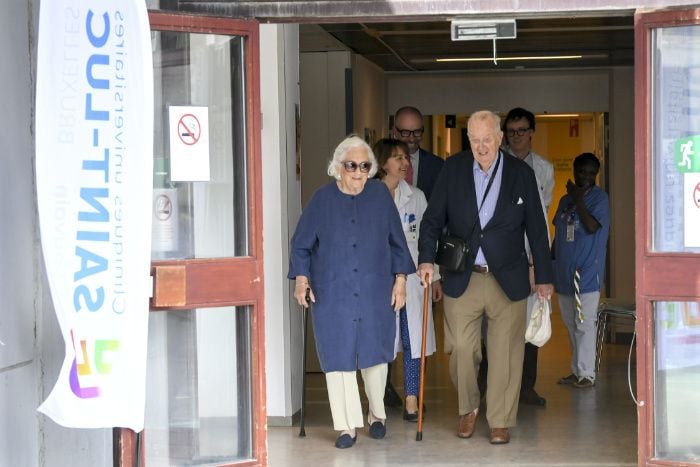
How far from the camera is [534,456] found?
263 inches

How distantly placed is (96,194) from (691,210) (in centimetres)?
277

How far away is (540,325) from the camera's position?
6.91 meters

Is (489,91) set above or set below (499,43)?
below

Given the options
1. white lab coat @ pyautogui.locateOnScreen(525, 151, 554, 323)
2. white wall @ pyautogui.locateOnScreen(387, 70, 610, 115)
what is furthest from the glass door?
white wall @ pyautogui.locateOnScreen(387, 70, 610, 115)

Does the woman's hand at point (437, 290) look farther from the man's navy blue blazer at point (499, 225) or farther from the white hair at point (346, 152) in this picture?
the white hair at point (346, 152)

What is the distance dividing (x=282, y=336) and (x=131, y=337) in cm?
289

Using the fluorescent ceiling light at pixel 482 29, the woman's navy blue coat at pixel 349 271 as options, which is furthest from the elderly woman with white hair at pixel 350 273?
the fluorescent ceiling light at pixel 482 29

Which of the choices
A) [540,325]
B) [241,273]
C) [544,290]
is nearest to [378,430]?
[540,325]

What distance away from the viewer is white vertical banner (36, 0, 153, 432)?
467 cm

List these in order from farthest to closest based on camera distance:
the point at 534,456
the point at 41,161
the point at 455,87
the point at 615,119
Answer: the point at 455,87 → the point at 615,119 → the point at 534,456 → the point at 41,161

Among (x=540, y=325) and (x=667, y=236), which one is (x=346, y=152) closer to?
(x=540, y=325)

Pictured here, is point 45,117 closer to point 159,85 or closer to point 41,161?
point 41,161

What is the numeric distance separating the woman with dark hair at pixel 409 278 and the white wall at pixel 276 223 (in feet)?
2.10

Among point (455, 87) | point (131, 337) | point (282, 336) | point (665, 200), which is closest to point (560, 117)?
point (455, 87)
